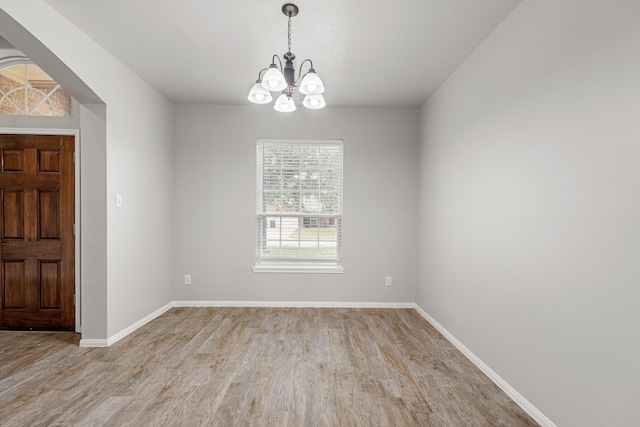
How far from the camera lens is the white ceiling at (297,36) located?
226cm

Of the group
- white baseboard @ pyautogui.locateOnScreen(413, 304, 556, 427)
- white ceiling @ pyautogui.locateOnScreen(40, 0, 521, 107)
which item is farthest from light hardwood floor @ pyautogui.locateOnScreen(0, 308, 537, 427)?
white ceiling @ pyautogui.locateOnScreen(40, 0, 521, 107)

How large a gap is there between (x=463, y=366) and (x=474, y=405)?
58cm

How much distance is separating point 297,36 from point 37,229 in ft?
10.6

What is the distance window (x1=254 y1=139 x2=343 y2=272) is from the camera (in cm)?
439

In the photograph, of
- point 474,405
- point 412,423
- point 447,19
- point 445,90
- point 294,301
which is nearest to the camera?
point 412,423

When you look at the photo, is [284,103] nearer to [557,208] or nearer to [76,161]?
[557,208]

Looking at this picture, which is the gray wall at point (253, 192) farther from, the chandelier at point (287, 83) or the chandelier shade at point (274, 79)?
the chandelier shade at point (274, 79)

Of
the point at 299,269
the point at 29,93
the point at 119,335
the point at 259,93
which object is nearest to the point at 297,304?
the point at 299,269

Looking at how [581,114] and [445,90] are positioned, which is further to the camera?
[445,90]

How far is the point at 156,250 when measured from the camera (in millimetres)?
3904

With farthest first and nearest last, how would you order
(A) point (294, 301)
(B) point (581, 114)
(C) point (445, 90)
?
(A) point (294, 301)
(C) point (445, 90)
(B) point (581, 114)

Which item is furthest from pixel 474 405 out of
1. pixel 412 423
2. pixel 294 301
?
pixel 294 301

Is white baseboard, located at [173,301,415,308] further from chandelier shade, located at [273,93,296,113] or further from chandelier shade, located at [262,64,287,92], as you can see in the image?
chandelier shade, located at [262,64,287,92]

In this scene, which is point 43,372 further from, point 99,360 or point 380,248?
point 380,248
